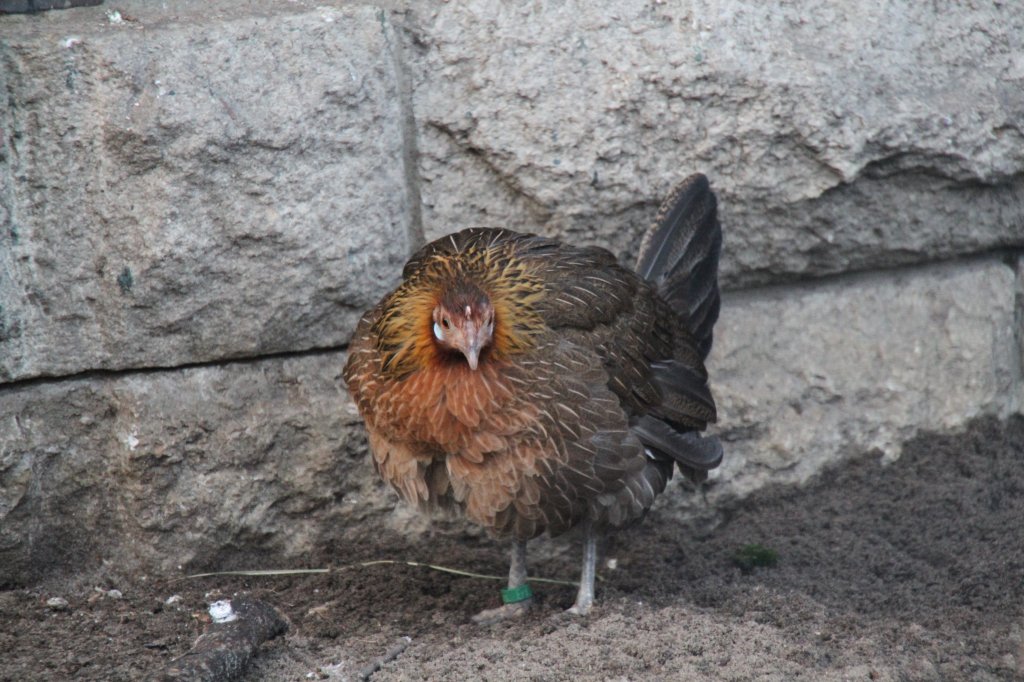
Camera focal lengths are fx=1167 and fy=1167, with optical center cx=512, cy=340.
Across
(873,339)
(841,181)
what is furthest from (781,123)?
(873,339)

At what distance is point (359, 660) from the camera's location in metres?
3.34

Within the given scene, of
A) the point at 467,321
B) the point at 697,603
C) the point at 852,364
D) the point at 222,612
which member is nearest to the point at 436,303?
the point at 467,321

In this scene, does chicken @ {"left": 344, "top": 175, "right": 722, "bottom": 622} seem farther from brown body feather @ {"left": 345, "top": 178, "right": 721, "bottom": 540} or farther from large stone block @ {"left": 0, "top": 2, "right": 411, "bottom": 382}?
large stone block @ {"left": 0, "top": 2, "right": 411, "bottom": 382}

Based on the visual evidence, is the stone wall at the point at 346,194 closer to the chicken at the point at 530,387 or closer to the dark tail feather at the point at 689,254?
the dark tail feather at the point at 689,254

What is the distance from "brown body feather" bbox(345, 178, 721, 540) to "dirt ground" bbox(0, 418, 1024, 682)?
0.40 m

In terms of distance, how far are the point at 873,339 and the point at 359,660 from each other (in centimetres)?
216

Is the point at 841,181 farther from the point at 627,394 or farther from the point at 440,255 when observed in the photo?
the point at 440,255

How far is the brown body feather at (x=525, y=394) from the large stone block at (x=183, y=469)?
1.21 feet

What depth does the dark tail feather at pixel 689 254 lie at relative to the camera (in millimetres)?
3762

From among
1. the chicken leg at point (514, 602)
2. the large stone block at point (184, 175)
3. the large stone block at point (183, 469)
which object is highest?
the large stone block at point (184, 175)

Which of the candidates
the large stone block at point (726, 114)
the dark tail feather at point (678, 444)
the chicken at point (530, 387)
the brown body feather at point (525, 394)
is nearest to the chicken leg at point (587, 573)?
the chicken at point (530, 387)

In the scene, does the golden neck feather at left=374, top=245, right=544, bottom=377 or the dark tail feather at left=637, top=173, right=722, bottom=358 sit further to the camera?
the dark tail feather at left=637, top=173, right=722, bottom=358

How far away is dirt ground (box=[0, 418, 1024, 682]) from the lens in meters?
3.20

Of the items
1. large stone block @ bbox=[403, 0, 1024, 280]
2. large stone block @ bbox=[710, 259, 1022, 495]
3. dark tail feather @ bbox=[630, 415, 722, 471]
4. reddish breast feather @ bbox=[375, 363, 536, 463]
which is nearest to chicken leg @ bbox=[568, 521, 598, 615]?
dark tail feather @ bbox=[630, 415, 722, 471]
